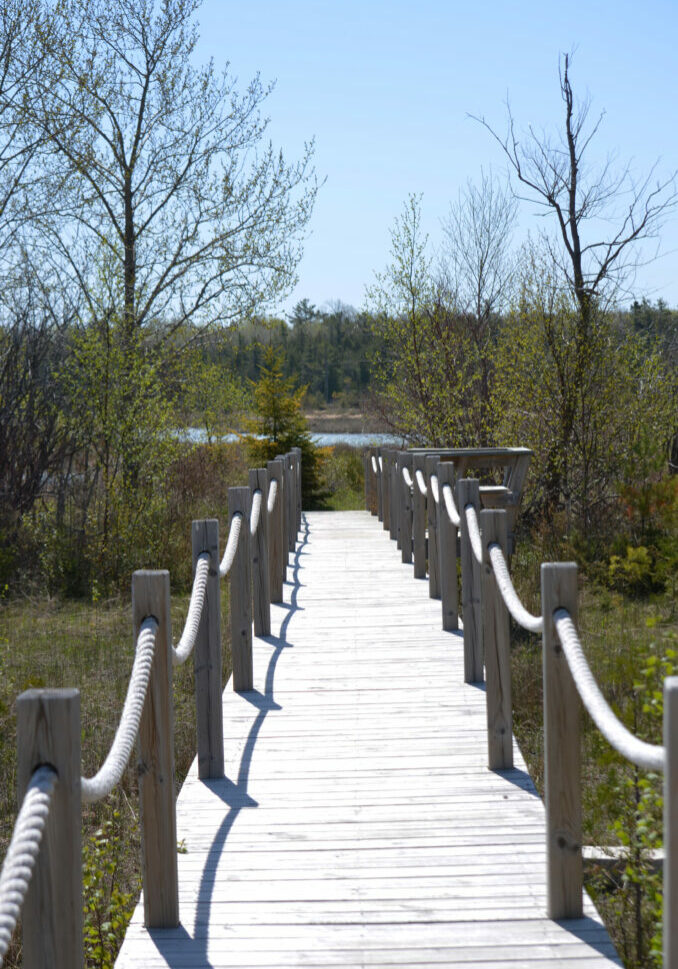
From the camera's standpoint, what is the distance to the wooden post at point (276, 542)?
9.24m

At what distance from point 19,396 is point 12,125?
5002 millimetres

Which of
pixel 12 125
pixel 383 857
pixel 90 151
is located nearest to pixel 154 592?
pixel 383 857

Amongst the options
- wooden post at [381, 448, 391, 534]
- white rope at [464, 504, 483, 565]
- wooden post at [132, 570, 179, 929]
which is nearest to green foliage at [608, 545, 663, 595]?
wooden post at [381, 448, 391, 534]

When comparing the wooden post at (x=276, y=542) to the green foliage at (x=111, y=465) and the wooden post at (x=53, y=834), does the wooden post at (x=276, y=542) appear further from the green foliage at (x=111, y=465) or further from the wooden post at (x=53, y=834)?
the wooden post at (x=53, y=834)

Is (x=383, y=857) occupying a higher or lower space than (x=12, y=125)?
lower

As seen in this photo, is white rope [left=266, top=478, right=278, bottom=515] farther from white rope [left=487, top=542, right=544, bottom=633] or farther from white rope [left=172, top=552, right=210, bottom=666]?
white rope [left=487, top=542, right=544, bottom=633]

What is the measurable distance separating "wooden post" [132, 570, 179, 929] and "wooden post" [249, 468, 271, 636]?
393cm

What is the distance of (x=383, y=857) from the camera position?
160 inches

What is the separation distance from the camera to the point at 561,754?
3416 mm

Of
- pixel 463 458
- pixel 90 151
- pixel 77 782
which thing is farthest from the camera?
pixel 90 151

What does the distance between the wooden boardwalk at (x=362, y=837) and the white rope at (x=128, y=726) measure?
0.85 metres

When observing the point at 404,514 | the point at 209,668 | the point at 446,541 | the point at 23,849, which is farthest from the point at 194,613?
the point at 404,514

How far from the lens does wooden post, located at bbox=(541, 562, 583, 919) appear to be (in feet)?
11.1

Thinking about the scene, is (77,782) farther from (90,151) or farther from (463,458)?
(90,151)
